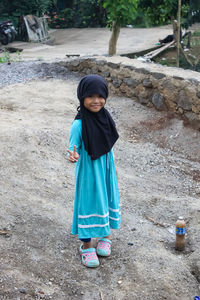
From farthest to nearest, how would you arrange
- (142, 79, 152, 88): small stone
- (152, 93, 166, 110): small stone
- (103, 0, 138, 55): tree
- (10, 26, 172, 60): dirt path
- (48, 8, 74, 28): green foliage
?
1. (48, 8, 74, 28): green foliage
2. (10, 26, 172, 60): dirt path
3. (103, 0, 138, 55): tree
4. (142, 79, 152, 88): small stone
5. (152, 93, 166, 110): small stone

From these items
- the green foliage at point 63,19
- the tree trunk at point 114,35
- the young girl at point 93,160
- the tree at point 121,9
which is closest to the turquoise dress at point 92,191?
the young girl at point 93,160

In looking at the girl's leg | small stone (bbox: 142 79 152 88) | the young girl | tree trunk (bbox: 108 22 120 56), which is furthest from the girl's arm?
tree trunk (bbox: 108 22 120 56)

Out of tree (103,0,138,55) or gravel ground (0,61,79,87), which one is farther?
tree (103,0,138,55)

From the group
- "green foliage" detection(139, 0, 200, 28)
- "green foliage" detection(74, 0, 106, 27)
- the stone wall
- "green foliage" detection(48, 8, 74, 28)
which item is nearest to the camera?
the stone wall

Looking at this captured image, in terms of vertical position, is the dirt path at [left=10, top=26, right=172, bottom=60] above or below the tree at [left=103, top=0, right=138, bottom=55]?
below

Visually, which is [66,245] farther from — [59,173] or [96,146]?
[59,173]

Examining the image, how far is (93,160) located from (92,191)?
9.1 inches

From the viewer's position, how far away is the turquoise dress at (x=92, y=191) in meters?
2.86

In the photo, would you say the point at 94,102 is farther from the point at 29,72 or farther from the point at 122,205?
the point at 29,72

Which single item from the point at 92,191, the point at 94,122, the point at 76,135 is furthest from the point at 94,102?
the point at 92,191

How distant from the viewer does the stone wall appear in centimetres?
596

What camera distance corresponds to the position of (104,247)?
3166 mm

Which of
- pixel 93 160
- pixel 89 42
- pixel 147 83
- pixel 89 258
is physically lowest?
pixel 89 258

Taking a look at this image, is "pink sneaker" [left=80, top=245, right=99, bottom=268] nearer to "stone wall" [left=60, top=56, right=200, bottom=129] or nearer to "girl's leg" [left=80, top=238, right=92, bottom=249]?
"girl's leg" [left=80, top=238, right=92, bottom=249]
